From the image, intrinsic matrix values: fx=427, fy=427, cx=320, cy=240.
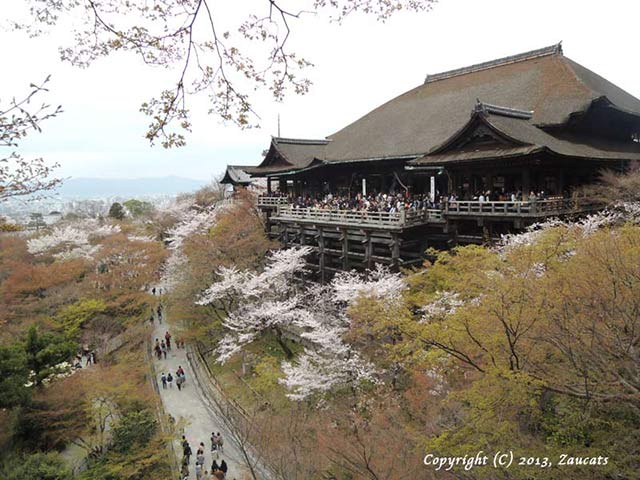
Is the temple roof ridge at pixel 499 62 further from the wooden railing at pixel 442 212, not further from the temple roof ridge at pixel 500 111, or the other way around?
the wooden railing at pixel 442 212

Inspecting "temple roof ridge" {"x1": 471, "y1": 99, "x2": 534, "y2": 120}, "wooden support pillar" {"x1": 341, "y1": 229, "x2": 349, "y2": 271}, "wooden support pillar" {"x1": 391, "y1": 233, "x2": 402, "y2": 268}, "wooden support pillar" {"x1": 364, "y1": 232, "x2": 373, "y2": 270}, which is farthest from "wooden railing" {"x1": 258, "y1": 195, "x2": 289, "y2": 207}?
"temple roof ridge" {"x1": 471, "y1": 99, "x2": 534, "y2": 120}

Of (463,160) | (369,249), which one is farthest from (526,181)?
(369,249)

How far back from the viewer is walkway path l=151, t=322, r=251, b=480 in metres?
14.6

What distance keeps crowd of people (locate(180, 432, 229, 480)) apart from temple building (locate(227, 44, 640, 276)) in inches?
355

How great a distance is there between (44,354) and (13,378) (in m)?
1.39

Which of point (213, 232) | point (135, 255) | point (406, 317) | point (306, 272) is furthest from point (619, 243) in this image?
point (135, 255)

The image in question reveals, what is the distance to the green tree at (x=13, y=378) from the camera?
1425 cm

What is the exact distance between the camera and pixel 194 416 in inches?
693

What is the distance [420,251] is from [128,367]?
13.4 meters

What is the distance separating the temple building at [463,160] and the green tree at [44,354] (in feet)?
37.4

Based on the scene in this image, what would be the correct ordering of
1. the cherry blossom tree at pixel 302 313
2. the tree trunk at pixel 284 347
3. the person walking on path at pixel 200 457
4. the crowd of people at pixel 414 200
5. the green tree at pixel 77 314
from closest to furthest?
the cherry blossom tree at pixel 302 313
the person walking on path at pixel 200 457
the crowd of people at pixel 414 200
the tree trunk at pixel 284 347
the green tree at pixel 77 314

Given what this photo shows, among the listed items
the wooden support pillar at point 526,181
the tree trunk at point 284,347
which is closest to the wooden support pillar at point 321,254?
the tree trunk at point 284,347

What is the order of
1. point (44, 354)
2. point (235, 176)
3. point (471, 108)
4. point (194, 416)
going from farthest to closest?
point (235, 176) < point (471, 108) < point (194, 416) < point (44, 354)

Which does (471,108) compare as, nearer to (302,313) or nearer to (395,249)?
(395,249)
